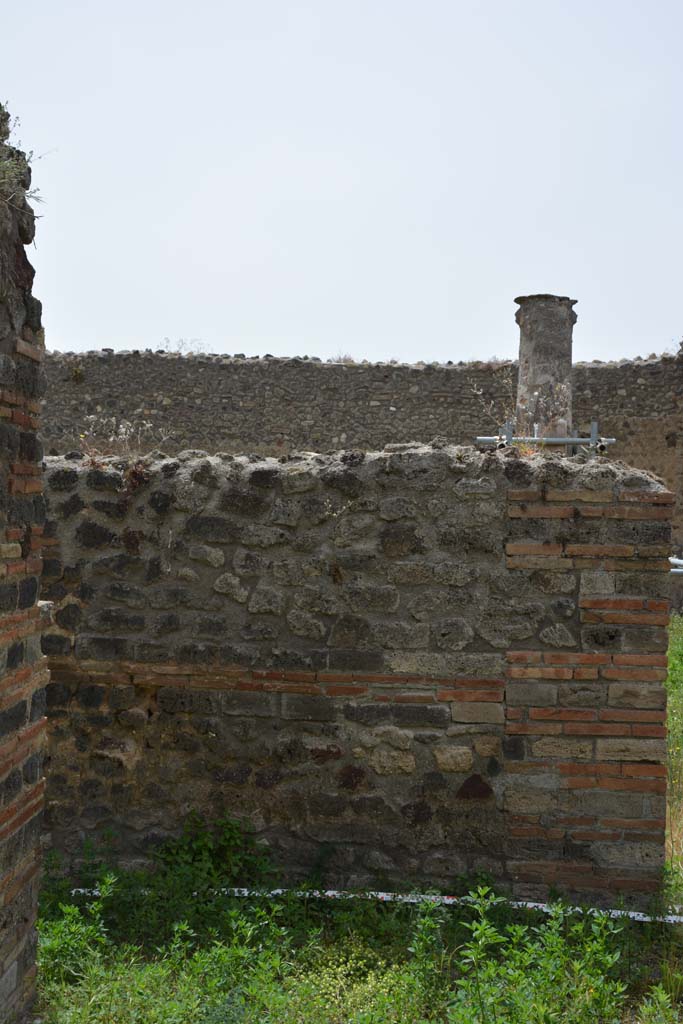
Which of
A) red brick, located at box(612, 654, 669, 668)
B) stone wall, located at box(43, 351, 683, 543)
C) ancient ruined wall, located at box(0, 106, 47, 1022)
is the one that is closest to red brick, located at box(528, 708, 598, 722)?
red brick, located at box(612, 654, 669, 668)

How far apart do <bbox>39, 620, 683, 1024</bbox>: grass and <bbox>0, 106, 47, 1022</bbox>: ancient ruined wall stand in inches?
14.5

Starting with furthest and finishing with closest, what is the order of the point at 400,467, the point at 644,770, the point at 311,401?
the point at 311,401 → the point at 400,467 → the point at 644,770

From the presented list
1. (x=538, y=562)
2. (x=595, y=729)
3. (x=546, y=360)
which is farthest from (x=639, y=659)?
(x=546, y=360)

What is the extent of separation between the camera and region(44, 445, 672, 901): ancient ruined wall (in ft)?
13.7

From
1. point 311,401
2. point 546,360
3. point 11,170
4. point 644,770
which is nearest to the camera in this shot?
point 11,170

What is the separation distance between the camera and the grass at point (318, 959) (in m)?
3.19

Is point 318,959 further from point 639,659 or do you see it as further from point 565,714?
point 639,659

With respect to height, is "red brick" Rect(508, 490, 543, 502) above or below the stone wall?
below

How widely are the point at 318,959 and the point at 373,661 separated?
129cm

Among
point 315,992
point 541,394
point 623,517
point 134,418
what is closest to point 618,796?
point 623,517

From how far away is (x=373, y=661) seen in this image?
14.3ft

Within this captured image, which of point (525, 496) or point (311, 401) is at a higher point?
point (311, 401)

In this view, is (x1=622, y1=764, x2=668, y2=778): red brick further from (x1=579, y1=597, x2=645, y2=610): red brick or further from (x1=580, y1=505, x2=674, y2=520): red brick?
(x1=580, y1=505, x2=674, y2=520): red brick

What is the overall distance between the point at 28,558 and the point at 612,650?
252cm
